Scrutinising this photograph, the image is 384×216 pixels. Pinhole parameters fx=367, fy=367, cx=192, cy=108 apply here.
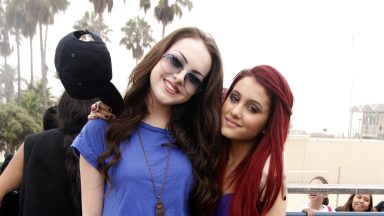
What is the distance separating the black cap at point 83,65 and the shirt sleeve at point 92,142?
5.9 inches

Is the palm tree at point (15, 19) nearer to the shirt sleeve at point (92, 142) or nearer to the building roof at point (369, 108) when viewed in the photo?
the shirt sleeve at point (92, 142)

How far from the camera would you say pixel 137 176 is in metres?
1.49

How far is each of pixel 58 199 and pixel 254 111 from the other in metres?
1.09

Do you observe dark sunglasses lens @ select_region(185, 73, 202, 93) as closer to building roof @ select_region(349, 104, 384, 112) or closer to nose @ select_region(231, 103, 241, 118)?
nose @ select_region(231, 103, 241, 118)

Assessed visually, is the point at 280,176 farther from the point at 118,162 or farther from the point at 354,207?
the point at 354,207

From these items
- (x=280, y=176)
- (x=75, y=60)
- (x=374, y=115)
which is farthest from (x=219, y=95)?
(x=374, y=115)

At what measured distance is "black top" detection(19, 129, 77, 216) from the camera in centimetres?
186

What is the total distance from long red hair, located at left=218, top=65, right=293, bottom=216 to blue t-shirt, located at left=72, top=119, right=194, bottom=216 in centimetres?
24

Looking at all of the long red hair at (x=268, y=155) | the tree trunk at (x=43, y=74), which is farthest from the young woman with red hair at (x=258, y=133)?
the tree trunk at (x=43, y=74)

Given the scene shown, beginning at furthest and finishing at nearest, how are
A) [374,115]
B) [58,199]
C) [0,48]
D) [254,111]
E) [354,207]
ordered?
[374,115] → [0,48] → [354,207] → [58,199] → [254,111]

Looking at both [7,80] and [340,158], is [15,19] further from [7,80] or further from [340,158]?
[340,158]

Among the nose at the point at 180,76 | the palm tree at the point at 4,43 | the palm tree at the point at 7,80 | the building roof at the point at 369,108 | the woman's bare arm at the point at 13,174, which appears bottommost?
Result: the building roof at the point at 369,108

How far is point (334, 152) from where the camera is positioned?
82.4 ft

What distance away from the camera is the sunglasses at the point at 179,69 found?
5.17 feet
